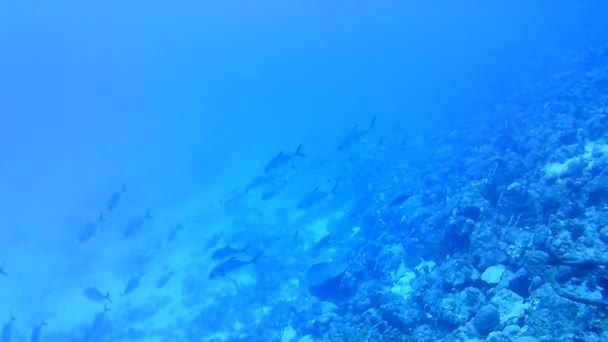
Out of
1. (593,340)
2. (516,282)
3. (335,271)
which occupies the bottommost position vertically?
(593,340)

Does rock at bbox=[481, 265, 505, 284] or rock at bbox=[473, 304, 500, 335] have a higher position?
rock at bbox=[481, 265, 505, 284]

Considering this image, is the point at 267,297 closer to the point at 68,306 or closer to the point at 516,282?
the point at 516,282

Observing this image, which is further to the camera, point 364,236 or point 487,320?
point 364,236

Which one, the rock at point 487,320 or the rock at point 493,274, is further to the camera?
the rock at point 493,274

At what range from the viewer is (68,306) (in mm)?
19250

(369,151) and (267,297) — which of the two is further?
(369,151)

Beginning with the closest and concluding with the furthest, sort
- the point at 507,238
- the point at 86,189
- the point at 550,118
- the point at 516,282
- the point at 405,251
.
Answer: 1. the point at 516,282
2. the point at 507,238
3. the point at 405,251
4. the point at 550,118
5. the point at 86,189

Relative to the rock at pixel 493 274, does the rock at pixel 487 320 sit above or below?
below

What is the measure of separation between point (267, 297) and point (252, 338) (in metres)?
2.15

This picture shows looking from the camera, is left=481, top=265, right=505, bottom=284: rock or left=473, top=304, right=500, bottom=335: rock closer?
left=473, top=304, right=500, bottom=335: rock

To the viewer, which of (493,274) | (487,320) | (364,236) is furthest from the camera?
(364,236)

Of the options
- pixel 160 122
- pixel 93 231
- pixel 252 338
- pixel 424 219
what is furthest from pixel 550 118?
pixel 160 122

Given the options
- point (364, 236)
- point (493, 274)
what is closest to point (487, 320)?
point (493, 274)

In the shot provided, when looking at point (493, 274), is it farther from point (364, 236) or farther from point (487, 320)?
point (364, 236)
